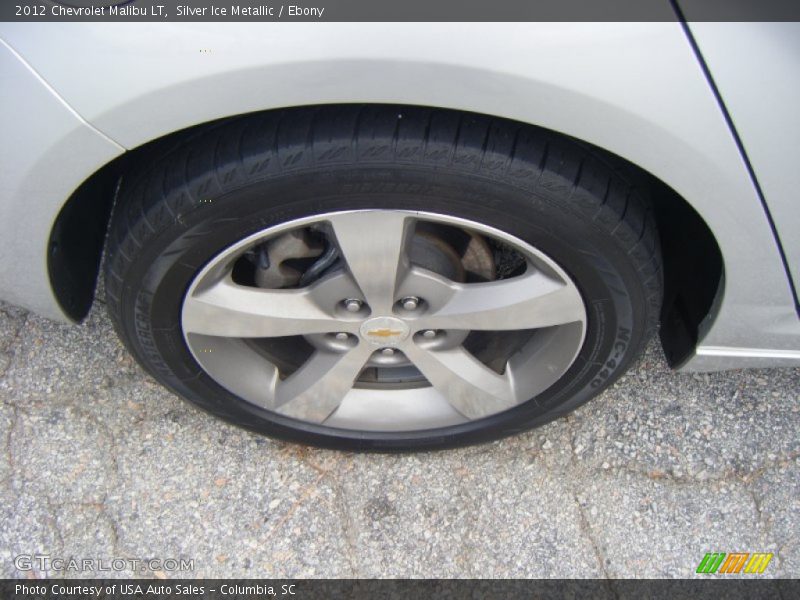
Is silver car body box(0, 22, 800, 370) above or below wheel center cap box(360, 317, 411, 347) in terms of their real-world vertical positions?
above

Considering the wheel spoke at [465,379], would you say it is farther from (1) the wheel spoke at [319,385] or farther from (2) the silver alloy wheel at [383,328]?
(1) the wheel spoke at [319,385]

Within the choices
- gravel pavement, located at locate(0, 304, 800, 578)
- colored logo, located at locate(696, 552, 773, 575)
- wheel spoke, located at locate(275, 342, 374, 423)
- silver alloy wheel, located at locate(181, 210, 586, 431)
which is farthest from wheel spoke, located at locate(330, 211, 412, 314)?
colored logo, located at locate(696, 552, 773, 575)

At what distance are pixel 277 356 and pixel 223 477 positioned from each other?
0.32 metres

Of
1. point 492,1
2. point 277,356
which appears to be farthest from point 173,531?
point 492,1

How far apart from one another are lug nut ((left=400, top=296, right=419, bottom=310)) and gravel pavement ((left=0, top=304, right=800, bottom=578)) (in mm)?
518

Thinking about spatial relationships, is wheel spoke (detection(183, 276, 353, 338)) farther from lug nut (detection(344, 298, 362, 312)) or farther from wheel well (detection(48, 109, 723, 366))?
wheel well (detection(48, 109, 723, 366))

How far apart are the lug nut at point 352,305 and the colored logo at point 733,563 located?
99 cm

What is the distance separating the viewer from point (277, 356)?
6.23ft

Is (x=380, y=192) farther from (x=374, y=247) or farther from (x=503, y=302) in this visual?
(x=503, y=302)

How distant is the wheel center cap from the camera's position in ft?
5.37

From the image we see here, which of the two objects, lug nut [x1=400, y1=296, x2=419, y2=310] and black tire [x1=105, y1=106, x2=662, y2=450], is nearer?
black tire [x1=105, y1=106, x2=662, y2=450]

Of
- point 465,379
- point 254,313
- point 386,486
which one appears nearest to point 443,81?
point 254,313

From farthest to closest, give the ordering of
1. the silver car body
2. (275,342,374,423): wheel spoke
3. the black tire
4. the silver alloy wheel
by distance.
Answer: (275,342,374,423): wheel spoke < the silver alloy wheel < the black tire < the silver car body

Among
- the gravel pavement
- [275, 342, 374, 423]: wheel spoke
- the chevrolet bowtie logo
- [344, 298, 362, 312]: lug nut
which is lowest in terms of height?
the gravel pavement
